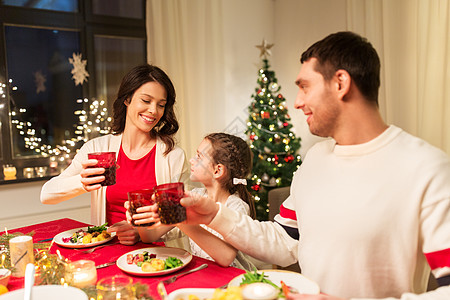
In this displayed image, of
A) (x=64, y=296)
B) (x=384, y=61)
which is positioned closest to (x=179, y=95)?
(x=384, y=61)

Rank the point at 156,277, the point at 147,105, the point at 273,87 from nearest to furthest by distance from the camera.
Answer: the point at 156,277 → the point at 147,105 → the point at 273,87

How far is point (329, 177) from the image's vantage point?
1457 mm

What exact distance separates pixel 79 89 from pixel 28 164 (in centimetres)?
90

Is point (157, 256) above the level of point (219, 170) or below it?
below

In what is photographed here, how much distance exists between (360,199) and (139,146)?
153 cm

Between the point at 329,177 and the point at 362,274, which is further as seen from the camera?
the point at 329,177

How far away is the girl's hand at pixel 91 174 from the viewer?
1663 millimetres

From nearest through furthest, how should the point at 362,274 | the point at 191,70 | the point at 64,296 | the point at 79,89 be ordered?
the point at 64,296, the point at 362,274, the point at 79,89, the point at 191,70

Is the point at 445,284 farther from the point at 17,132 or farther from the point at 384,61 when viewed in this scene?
the point at 17,132

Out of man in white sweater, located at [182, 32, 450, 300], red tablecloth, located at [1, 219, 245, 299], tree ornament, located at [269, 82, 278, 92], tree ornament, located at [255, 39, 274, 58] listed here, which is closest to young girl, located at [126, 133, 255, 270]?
red tablecloth, located at [1, 219, 245, 299]

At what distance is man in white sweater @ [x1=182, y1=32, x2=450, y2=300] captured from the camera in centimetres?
126

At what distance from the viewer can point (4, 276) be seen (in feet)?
4.47

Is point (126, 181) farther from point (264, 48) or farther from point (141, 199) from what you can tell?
point (264, 48)

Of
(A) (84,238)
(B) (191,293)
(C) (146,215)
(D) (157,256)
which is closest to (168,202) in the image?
(C) (146,215)
